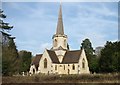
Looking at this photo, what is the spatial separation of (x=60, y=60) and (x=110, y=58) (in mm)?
19622

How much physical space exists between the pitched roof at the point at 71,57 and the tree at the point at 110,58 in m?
11.0

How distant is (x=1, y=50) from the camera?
30.2 metres

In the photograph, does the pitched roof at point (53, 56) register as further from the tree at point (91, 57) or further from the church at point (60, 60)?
the tree at point (91, 57)

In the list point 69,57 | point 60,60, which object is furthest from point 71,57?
point 60,60

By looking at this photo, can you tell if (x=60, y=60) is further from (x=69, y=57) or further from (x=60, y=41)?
(x=60, y=41)

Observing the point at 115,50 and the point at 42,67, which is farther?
the point at 42,67

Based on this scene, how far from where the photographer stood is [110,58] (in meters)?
51.0

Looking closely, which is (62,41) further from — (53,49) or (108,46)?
(108,46)

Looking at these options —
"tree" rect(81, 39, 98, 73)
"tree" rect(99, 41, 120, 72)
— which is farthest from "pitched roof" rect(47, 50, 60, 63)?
"tree" rect(99, 41, 120, 72)

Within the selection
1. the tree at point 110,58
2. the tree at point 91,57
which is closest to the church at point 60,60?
the tree at point 91,57

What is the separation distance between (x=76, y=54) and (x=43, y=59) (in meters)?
8.03

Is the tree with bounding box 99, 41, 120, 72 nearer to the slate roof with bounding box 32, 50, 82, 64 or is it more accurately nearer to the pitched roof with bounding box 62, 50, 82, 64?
the pitched roof with bounding box 62, 50, 82, 64

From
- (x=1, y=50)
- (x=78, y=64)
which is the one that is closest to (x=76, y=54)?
(x=78, y=64)

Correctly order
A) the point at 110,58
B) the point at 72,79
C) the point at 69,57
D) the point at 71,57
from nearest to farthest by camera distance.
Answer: the point at 72,79, the point at 110,58, the point at 71,57, the point at 69,57
